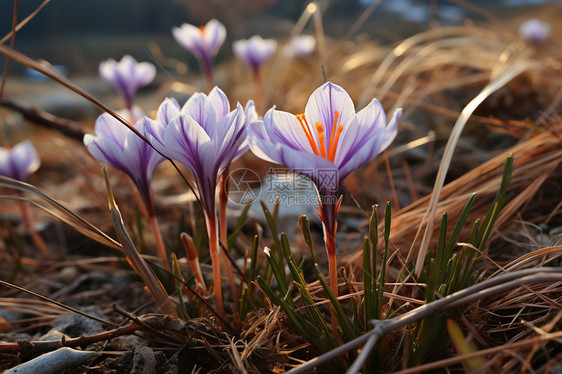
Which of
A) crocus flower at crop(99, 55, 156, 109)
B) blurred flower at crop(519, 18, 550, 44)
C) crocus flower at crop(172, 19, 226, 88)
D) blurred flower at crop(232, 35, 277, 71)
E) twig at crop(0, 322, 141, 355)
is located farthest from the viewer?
blurred flower at crop(519, 18, 550, 44)

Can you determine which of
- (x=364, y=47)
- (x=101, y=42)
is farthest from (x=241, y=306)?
(x=101, y=42)

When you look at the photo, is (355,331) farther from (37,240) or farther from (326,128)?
(37,240)

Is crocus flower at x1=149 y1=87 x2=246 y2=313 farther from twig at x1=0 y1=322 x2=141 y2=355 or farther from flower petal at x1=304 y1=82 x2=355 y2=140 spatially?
A: twig at x1=0 y1=322 x2=141 y2=355

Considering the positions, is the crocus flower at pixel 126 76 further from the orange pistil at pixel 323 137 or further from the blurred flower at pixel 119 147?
the orange pistil at pixel 323 137

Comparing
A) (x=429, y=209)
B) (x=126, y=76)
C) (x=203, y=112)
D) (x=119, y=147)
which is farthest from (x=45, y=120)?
(x=429, y=209)

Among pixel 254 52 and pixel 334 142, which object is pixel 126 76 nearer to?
pixel 254 52

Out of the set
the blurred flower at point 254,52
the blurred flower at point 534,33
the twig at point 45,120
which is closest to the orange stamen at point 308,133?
the twig at point 45,120

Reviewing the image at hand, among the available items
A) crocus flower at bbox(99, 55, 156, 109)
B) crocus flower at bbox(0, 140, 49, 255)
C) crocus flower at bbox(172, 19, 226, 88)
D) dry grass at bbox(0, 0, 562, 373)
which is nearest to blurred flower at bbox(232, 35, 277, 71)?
dry grass at bbox(0, 0, 562, 373)
